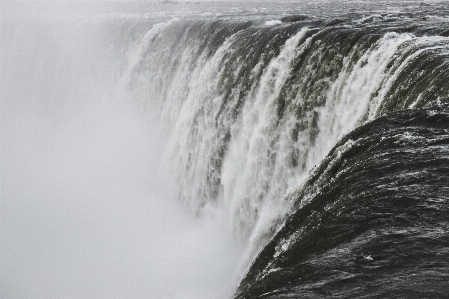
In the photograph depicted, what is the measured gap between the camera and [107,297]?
1347cm

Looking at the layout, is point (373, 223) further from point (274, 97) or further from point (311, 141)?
point (274, 97)

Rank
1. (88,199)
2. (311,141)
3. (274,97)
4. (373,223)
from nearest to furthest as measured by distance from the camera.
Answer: (373,223)
(311,141)
(274,97)
(88,199)

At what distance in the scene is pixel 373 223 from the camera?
502cm

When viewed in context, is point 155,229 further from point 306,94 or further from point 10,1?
point 10,1

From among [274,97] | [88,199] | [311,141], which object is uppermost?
[88,199]

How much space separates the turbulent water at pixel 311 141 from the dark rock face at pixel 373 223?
0.02 metres

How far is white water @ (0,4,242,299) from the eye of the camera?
13914 mm

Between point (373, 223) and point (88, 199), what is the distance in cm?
1662

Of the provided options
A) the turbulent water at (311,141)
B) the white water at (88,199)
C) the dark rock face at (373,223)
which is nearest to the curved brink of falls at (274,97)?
the turbulent water at (311,141)

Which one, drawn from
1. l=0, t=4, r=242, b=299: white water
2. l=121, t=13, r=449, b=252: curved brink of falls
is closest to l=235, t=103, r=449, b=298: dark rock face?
l=121, t=13, r=449, b=252: curved brink of falls

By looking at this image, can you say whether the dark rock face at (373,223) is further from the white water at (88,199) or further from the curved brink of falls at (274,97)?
the white water at (88,199)

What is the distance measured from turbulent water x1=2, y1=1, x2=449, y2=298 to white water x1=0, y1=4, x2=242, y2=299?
0.98 m

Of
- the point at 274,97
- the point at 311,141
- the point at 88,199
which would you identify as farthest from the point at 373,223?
the point at 88,199

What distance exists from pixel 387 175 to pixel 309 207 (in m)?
1.01
